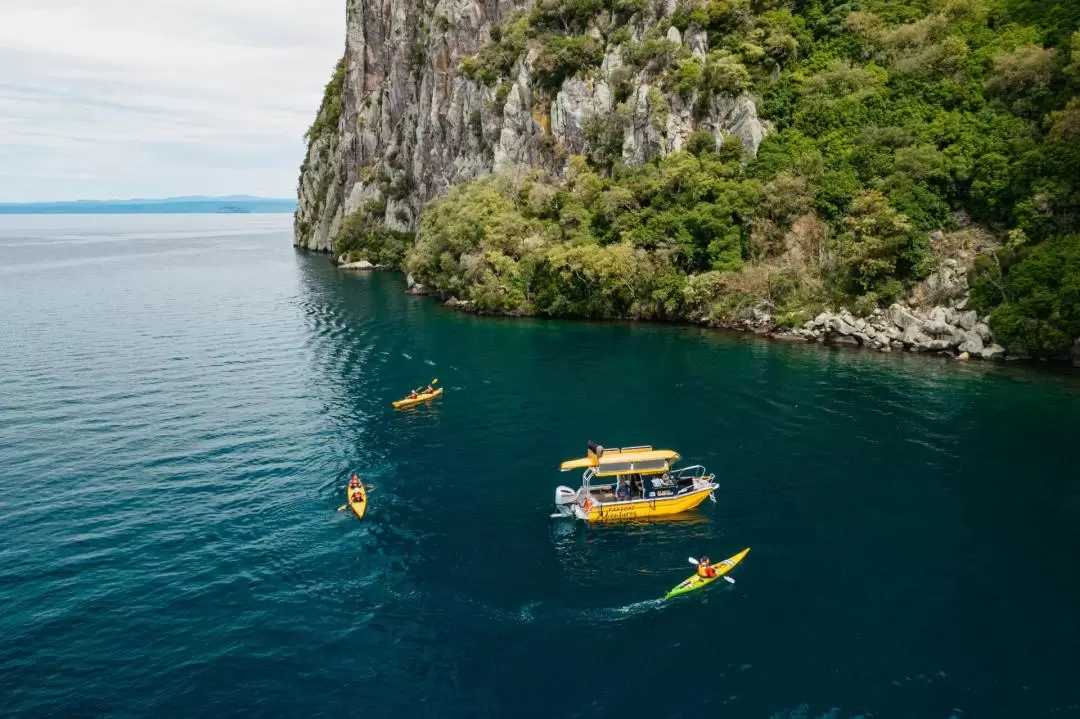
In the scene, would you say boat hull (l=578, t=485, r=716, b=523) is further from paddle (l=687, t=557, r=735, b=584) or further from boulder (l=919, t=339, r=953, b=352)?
boulder (l=919, t=339, r=953, b=352)

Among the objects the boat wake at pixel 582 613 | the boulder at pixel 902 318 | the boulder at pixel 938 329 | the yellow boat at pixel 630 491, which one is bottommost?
the boat wake at pixel 582 613

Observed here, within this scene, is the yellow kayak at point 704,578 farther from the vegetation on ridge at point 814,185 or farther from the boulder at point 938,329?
the boulder at point 938,329

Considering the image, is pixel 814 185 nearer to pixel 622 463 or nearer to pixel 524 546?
pixel 622 463

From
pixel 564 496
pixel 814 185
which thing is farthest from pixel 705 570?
pixel 814 185

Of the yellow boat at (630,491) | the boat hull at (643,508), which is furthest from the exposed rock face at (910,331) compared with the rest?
the boat hull at (643,508)

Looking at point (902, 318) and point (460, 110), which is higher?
point (460, 110)

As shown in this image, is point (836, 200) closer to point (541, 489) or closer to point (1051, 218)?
point (1051, 218)
